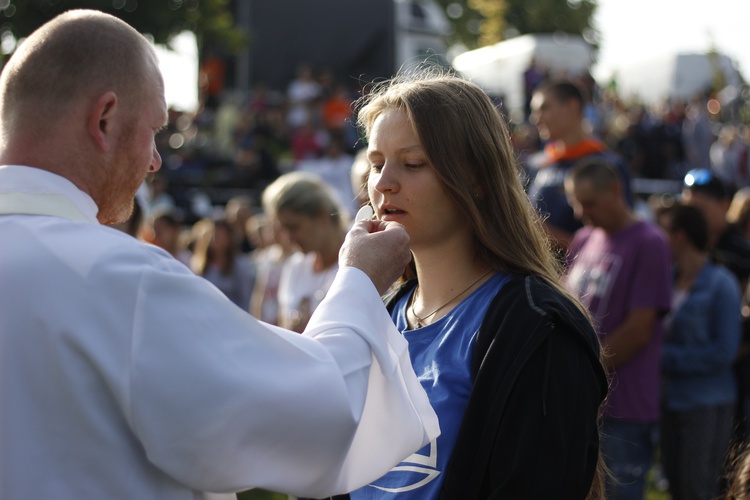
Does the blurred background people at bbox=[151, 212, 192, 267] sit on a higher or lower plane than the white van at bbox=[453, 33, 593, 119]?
higher

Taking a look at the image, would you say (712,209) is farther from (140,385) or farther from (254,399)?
(140,385)

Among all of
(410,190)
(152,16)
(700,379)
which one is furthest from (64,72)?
(152,16)

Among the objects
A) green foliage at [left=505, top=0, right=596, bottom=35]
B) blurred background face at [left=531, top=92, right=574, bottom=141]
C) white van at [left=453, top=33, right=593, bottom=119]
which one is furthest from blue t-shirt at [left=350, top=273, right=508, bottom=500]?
green foliage at [left=505, top=0, right=596, bottom=35]

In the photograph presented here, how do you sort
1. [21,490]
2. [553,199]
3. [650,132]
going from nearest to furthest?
[21,490] < [553,199] < [650,132]

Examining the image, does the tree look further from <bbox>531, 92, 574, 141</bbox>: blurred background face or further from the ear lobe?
the ear lobe

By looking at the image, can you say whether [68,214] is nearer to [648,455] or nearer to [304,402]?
[304,402]

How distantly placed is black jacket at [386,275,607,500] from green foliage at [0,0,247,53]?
10460mm

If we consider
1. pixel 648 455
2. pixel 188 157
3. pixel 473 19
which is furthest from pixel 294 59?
pixel 473 19

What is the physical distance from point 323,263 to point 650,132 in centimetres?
1536

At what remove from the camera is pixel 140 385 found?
164 centimetres

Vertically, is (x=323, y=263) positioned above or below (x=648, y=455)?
above

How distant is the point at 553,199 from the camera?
18.7 ft

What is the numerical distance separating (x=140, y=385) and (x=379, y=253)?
2.18 feet

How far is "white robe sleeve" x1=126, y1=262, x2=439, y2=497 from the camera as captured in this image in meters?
1.65
